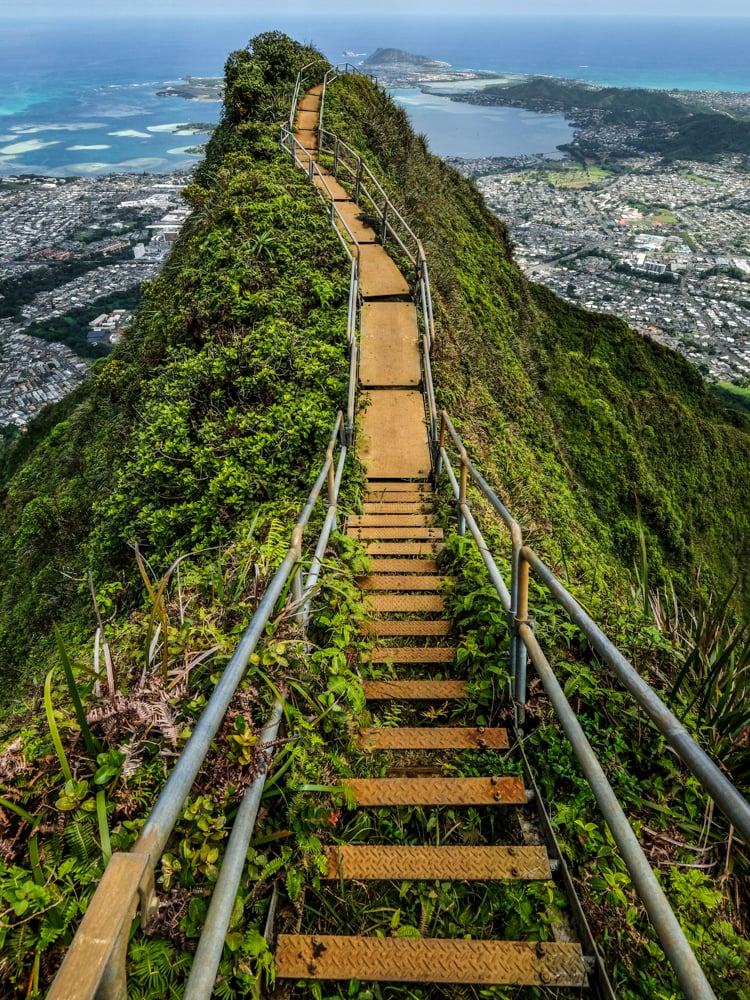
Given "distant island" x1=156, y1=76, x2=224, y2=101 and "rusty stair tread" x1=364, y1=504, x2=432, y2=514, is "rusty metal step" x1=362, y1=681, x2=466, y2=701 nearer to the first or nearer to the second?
"rusty stair tread" x1=364, y1=504, x2=432, y2=514

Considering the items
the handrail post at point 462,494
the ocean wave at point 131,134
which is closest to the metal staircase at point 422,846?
the handrail post at point 462,494

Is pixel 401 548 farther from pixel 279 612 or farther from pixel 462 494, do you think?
pixel 279 612

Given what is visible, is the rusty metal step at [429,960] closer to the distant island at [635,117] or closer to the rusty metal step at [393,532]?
the rusty metal step at [393,532]

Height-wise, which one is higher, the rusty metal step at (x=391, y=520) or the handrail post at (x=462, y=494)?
the handrail post at (x=462, y=494)

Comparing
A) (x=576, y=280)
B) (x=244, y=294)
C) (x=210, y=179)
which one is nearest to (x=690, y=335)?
(x=576, y=280)

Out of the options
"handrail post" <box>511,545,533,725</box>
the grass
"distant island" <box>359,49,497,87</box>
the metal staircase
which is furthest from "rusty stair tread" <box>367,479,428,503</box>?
"distant island" <box>359,49,497,87</box>

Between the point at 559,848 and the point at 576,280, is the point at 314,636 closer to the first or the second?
the point at 559,848

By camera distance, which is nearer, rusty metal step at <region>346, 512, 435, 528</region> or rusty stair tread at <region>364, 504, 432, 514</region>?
rusty metal step at <region>346, 512, 435, 528</region>
